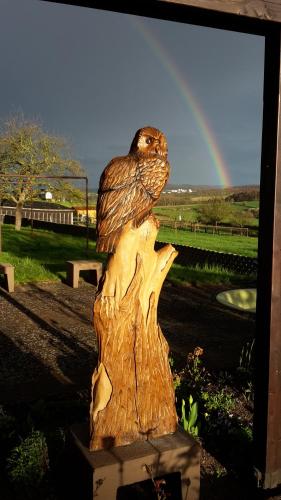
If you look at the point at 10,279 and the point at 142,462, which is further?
the point at 10,279

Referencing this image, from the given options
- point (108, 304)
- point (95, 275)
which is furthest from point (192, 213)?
point (108, 304)

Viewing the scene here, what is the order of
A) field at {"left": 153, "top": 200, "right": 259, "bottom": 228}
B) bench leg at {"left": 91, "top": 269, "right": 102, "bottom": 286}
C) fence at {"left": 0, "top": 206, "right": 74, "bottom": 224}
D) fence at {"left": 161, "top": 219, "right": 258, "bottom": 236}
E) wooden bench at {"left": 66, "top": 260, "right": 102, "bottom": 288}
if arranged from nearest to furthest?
wooden bench at {"left": 66, "top": 260, "right": 102, "bottom": 288}
bench leg at {"left": 91, "top": 269, "right": 102, "bottom": 286}
fence at {"left": 161, "top": 219, "right": 258, "bottom": 236}
fence at {"left": 0, "top": 206, "right": 74, "bottom": 224}
field at {"left": 153, "top": 200, "right": 259, "bottom": 228}

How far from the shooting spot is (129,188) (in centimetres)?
248

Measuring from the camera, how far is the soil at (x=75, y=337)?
444cm

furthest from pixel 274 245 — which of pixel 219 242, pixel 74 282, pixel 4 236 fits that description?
pixel 219 242

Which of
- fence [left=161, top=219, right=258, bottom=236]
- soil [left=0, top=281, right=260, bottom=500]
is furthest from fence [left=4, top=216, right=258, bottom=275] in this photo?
fence [left=161, top=219, right=258, bottom=236]

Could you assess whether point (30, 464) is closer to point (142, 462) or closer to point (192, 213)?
point (142, 462)

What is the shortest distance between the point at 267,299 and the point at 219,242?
22.6 m

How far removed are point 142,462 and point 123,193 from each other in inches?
61.4

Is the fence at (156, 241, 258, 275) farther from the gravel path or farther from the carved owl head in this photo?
the carved owl head

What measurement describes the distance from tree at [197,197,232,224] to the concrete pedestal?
32943 mm

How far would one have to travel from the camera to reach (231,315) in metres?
7.98

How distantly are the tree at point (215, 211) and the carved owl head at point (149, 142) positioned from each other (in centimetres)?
3287

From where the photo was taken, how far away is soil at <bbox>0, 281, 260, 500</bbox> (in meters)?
4.44
